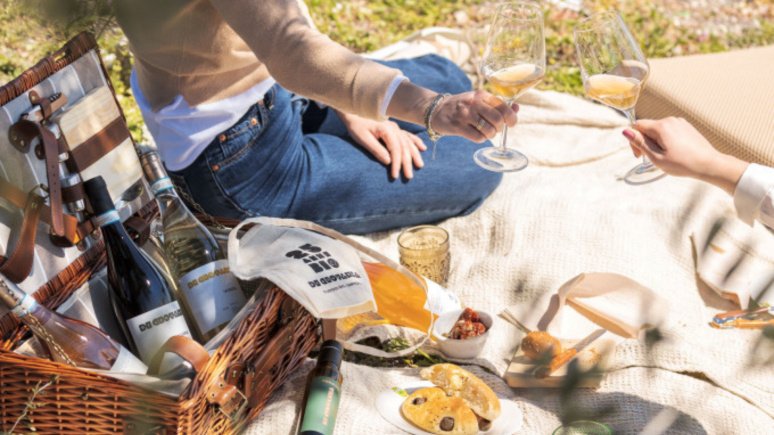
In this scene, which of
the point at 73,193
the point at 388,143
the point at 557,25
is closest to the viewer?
the point at 73,193

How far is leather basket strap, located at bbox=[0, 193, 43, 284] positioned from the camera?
5.36 ft

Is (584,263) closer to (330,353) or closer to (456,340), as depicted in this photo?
(456,340)

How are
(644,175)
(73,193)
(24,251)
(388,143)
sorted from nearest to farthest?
(24,251) → (73,193) → (644,175) → (388,143)

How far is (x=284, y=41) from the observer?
5.77 feet

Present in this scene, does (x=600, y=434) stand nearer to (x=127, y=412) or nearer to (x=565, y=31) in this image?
(x=127, y=412)

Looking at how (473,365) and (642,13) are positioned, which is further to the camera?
(642,13)

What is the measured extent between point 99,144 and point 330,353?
722 millimetres

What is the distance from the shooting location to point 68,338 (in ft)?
5.26

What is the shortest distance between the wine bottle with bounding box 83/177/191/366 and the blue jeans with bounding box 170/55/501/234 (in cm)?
58

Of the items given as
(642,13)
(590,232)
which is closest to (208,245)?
(590,232)

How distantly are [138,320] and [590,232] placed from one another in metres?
1.42

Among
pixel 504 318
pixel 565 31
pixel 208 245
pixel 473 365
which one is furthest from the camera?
pixel 565 31


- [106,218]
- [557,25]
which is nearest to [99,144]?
[106,218]

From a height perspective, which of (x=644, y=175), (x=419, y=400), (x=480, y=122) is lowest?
(x=419, y=400)
